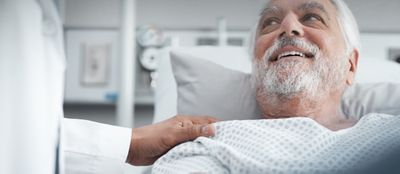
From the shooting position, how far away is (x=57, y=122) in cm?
39

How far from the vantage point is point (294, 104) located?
1050 millimetres

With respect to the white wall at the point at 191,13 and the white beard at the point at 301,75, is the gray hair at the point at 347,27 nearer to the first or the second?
the white beard at the point at 301,75

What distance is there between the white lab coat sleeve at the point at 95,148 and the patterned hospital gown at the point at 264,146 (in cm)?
9

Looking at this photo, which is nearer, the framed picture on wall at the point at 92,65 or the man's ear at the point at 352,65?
the man's ear at the point at 352,65

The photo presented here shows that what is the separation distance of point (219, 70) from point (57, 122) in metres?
0.90

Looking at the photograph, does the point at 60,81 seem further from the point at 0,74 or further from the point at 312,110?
the point at 312,110

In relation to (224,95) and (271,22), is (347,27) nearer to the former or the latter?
(271,22)

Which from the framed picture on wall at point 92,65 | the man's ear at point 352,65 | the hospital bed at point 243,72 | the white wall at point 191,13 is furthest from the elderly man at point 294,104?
the framed picture on wall at point 92,65

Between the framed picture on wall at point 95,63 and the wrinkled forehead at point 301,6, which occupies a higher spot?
the wrinkled forehead at point 301,6

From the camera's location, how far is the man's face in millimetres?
1026

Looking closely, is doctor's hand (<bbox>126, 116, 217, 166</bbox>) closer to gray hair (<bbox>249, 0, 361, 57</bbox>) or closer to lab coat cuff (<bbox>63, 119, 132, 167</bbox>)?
lab coat cuff (<bbox>63, 119, 132, 167</bbox>)

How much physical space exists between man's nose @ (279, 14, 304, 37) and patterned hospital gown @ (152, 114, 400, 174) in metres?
0.26

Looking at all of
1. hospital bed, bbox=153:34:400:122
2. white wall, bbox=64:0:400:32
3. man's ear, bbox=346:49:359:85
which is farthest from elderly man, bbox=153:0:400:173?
white wall, bbox=64:0:400:32

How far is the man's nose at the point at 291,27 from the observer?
1050mm
